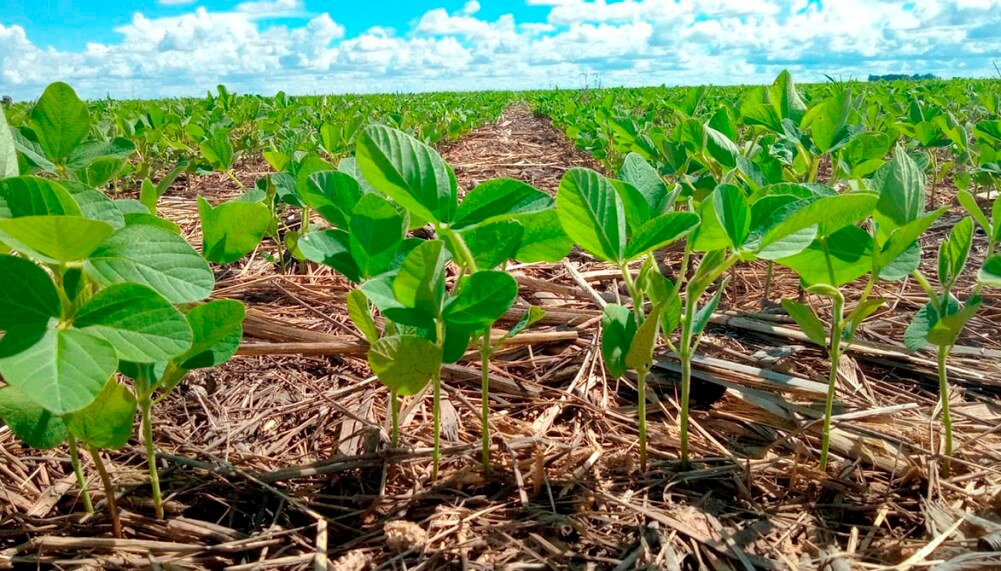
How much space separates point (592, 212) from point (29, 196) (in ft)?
2.21

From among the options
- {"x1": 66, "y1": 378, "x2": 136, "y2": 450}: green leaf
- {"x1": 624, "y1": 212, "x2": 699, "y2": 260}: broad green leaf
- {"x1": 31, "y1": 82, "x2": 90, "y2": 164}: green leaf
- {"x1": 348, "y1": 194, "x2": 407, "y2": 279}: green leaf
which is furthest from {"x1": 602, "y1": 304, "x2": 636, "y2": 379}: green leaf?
{"x1": 31, "y1": 82, "x2": 90, "y2": 164}: green leaf

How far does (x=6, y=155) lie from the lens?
84cm

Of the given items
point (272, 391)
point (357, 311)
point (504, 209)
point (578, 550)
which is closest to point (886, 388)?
point (578, 550)

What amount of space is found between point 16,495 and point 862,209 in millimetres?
1362

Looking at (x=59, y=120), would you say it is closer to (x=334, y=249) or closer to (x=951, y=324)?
(x=334, y=249)

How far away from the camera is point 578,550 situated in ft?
3.33

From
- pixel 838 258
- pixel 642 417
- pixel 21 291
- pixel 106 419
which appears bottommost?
pixel 642 417

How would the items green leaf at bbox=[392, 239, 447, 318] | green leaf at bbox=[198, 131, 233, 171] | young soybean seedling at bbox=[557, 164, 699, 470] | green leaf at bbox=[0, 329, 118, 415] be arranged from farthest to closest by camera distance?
1. green leaf at bbox=[198, 131, 233, 171]
2. young soybean seedling at bbox=[557, 164, 699, 470]
3. green leaf at bbox=[392, 239, 447, 318]
4. green leaf at bbox=[0, 329, 118, 415]

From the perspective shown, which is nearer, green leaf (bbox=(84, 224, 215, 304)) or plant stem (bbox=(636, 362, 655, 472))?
green leaf (bbox=(84, 224, 215, 304))

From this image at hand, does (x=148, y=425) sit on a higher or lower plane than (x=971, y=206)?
lower

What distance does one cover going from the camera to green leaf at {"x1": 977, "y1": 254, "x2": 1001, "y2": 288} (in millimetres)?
882

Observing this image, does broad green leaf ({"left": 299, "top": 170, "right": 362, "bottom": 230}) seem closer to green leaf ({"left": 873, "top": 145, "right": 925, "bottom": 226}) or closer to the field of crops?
the field of crops

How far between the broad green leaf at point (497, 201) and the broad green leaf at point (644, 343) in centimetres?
21

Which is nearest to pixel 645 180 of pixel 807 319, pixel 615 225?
pixel 615 225
